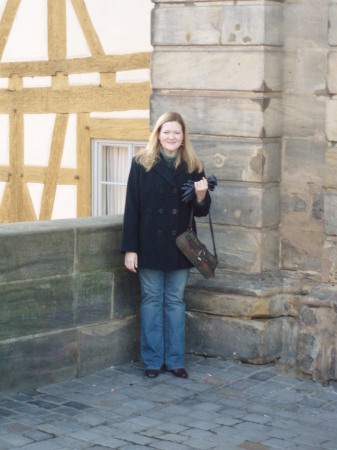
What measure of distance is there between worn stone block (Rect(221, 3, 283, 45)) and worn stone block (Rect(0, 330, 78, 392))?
2247 millimetres

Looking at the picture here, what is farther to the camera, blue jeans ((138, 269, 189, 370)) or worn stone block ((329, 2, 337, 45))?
blue jeans ((138, 269, 189, 370))

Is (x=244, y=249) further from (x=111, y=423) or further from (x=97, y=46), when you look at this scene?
(x=97, y=46)

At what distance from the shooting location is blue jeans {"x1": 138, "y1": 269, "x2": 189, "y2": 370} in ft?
26.2

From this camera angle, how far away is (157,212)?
7871mm

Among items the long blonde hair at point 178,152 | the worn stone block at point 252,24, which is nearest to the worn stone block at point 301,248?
the long blonde hair at point 178,152

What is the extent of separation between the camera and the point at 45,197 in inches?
512

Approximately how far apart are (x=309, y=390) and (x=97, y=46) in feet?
18.3

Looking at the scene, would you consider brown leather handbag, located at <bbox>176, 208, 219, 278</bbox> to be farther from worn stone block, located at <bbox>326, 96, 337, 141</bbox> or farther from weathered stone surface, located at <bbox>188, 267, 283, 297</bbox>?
worn stone block, located at <bbox>326, 96, 337, 141</bbox>

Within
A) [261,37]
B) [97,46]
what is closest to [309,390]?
[261,37]

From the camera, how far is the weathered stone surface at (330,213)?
25.8 feet

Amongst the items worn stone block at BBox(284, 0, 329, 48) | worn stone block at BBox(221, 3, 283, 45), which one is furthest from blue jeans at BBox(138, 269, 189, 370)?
worn stone block at BBox(284, 0, 329, 48)

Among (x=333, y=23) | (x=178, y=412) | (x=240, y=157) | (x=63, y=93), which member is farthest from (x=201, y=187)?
(x=63, y=93)

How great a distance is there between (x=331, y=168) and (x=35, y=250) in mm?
1984

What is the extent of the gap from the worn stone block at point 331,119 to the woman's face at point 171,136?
0.95m
